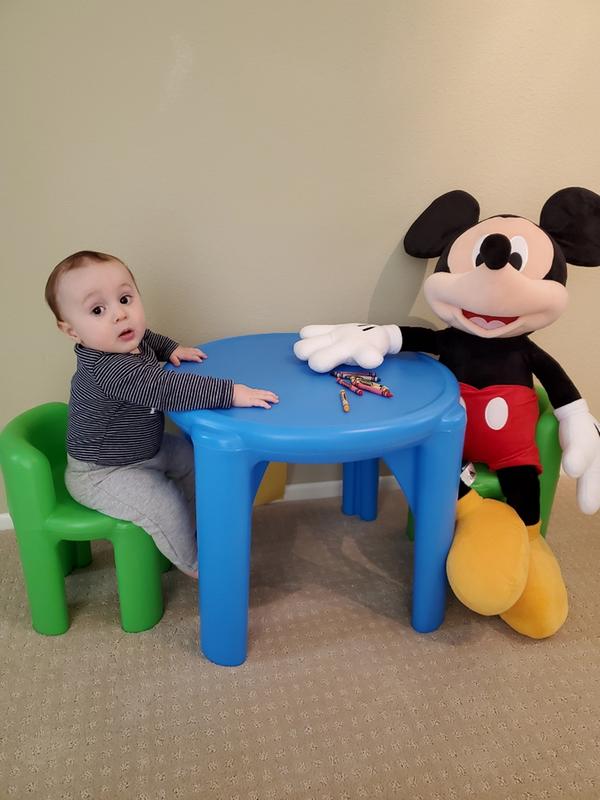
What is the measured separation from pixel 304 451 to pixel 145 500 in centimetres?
33

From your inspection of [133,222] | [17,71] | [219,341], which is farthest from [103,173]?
[219,341]

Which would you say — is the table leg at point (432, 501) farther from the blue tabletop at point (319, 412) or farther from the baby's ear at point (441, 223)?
the baby's ear at point (441, 223)

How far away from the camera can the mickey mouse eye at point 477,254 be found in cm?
115

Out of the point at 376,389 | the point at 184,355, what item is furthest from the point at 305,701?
the point at 184,355

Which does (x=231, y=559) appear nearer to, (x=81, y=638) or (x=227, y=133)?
(x=81, y=638)

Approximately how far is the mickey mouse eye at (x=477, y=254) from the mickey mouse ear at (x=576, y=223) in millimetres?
149

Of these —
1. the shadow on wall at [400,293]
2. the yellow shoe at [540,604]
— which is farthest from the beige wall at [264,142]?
the yellow shoe at [540,604]

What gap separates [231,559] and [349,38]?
3.28 ft

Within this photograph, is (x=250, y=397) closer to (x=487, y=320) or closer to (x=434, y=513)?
(x=434, y=513)

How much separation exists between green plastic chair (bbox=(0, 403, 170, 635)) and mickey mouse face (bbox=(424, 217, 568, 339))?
697 mm

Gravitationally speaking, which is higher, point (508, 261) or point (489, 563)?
point (508, 261)

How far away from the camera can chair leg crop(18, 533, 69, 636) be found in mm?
1075

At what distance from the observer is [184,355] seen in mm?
1188

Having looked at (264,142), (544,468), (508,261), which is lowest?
(544,468)
